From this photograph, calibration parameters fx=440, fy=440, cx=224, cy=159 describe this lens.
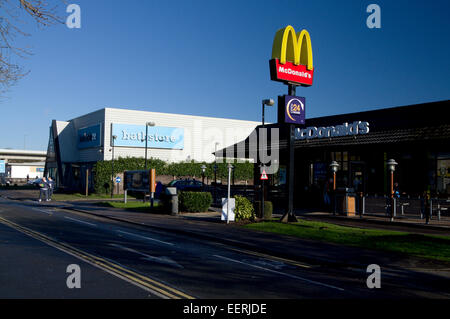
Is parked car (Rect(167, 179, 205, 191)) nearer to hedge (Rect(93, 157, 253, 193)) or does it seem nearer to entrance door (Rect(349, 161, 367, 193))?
hedge (Rect(93, 157, 253, 193))

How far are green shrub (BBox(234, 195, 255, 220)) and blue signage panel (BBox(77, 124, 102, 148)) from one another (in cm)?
3242

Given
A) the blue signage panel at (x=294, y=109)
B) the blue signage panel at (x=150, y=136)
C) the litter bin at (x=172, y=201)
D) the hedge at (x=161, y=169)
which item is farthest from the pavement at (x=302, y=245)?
the blue signage panel at (x=150, y=136)

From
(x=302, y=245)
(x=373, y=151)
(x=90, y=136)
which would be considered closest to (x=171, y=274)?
(x=302, y=245)

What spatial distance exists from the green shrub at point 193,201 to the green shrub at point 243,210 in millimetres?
4833

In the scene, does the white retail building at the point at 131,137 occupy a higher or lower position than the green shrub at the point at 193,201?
higher

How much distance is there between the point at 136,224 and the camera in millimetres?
19234

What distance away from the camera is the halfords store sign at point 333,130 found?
26750mm

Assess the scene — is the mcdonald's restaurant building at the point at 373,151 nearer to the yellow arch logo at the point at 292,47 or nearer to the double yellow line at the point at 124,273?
the yellow arch logo at the point at 292,47

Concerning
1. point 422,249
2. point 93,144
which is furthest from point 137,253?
point 93,144

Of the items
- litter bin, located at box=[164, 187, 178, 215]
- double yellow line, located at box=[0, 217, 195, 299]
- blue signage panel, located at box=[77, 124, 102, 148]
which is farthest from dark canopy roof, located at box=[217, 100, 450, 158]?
blue signage panel, located at box=[77, 124, 102, 148]

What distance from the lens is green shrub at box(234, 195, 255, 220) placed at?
19.9m

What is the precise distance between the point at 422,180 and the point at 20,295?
23.7 metres

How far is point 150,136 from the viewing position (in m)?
50.6

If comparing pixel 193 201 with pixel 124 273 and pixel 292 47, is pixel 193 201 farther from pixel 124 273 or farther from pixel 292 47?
pixel 124 273
